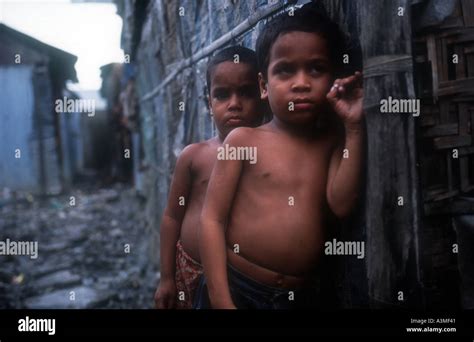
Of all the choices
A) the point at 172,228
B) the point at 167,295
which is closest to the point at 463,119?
the point at 172,228

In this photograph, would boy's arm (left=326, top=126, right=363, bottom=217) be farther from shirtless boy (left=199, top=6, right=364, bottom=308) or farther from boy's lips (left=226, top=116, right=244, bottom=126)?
boy's lips (left=226, top=116, right=244, bottom=126)

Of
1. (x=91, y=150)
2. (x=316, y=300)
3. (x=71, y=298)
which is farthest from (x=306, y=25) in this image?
(x=91, y=150)

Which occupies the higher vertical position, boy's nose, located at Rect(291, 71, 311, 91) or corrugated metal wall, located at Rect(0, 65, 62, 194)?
corrugated metal wall, located at Rect(0, 65, 62, 194)

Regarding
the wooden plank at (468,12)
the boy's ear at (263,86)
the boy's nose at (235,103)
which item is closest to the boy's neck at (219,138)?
the boy's nose at (235,103)

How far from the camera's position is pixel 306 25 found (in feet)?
4.26

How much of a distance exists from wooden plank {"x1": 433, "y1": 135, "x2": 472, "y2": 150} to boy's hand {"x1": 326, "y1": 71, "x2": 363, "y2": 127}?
0.27 m

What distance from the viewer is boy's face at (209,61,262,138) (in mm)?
1492

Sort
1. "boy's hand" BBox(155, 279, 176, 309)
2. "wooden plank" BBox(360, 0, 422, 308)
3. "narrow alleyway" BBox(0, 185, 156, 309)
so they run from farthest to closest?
"narrow alleyway" BBox(0, 185, 156, 309) → "boy's hand" BBox(155, 279, 176, 309) → "wooden plank" BBox(360, 0, 422, 308)

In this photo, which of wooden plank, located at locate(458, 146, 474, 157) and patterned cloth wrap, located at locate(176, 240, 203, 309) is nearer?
wooden plank, located at locate(458, 146, 474, 157)

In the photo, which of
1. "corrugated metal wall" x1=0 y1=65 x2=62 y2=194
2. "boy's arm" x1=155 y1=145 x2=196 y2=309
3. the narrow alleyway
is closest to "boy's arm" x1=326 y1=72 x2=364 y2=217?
"boy's arm" x1=155 y1=145 x2=196 y2=309

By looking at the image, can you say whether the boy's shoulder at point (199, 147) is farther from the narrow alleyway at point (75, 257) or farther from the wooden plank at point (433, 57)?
the narrow alleyway at point (75, 257)

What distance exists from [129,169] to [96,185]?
2.45 ft

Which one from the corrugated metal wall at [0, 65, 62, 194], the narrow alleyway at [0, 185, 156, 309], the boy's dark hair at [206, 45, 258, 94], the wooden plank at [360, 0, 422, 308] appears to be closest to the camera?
the wooden plank at [360, 0, 422, 308]

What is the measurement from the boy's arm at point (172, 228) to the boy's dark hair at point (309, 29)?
0.49 metres
